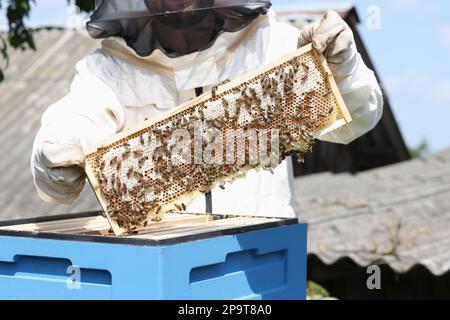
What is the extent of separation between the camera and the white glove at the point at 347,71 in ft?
7.56

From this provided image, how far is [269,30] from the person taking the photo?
275 cm

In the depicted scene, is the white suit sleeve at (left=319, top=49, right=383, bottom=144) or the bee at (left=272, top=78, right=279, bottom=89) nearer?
Result: the bee at (left=272, top=78, right=279, bottom=89)

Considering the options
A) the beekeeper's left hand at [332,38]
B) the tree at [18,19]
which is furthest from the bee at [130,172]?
the tree at [18,19]

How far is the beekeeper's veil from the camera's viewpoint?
100 inches

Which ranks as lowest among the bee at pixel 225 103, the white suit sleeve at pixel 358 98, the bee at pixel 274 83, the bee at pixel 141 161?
the bee at pixel 141 161

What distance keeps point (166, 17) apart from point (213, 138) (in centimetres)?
50

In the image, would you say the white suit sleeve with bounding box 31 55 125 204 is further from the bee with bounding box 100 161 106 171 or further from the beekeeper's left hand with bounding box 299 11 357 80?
the beekeeper's left hand with bounding box 299 11 357 80

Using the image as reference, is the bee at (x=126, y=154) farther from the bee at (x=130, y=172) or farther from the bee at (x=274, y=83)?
the bee at (x=274, y=83)

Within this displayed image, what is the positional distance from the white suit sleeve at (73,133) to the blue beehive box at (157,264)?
0.17m

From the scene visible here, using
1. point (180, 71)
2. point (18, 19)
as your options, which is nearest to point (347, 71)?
point (180, 71)

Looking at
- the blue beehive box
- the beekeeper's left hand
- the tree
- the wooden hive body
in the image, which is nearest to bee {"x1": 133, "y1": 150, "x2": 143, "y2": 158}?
the wooden hive body

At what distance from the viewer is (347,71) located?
2438mm

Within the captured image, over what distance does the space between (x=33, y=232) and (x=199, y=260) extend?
49 cm
